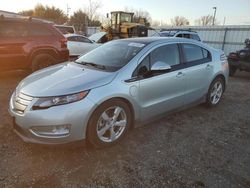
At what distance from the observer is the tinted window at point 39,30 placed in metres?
6.74

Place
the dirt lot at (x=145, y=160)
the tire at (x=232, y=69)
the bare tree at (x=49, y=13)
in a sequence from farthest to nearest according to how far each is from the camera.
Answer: the bare tree at (x=49, y=13)
the tire at (x=232, y=69)
the dirt lot at (x=145, y=160)

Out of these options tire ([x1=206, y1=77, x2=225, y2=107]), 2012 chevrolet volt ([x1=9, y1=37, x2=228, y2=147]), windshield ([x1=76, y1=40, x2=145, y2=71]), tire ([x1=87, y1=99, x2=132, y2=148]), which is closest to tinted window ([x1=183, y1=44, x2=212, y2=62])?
2012 chevrolet volt ([x1=9, y1=37, x2=228, y2=147])

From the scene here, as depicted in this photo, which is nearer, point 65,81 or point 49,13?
point 65,81

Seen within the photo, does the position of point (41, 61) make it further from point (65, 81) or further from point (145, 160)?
point (145, 160)

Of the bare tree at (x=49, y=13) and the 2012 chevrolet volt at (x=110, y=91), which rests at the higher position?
the bare tree at (x=49, y=13)

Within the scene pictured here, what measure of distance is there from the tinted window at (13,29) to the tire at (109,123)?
4.57 m

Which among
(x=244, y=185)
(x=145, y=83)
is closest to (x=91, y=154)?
(x=145, y=83)

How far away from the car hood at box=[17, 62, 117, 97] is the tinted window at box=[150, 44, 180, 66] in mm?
897

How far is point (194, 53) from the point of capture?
465cm

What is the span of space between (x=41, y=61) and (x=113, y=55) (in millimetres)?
3673

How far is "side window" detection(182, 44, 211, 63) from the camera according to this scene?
14.6 feet

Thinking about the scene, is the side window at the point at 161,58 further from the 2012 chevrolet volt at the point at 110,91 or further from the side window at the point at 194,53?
the side window at the point at 194,53

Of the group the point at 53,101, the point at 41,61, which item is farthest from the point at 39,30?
the point at 53,101

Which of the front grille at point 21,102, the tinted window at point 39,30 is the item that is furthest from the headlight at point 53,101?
the tinted window at point 39,30
